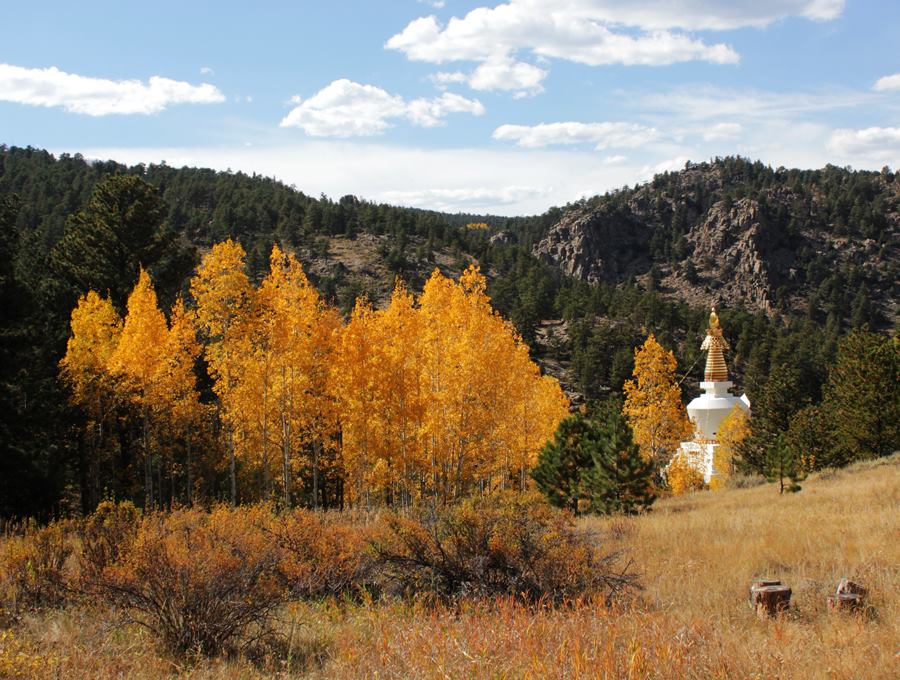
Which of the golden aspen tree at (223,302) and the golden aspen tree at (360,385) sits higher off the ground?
the golden aspen tree at (223,302)

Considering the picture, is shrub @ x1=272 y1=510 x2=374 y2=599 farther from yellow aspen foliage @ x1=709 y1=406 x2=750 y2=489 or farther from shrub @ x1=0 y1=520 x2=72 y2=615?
yellow aspen foliage @ x1=709 y1=406 x2=750 y2=489

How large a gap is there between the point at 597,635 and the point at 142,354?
688 inches

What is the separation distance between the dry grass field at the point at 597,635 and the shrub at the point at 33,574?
76 centimetres

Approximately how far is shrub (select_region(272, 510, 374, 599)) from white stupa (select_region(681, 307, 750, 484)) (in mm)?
30658

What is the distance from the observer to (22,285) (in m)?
16.9

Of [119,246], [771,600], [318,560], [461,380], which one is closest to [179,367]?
[461,380]

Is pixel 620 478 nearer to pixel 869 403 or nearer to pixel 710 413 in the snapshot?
pixel 869 403

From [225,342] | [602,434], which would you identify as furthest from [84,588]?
[602,434]

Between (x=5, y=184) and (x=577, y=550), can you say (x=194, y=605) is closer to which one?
(x=577, y=550)

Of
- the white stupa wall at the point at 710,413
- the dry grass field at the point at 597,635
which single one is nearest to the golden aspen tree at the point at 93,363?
the dry grass field at the point at 597,635

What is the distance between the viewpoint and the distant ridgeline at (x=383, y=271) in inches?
728

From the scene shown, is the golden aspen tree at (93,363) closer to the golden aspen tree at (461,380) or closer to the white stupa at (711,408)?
the golden aspen tree at (461,380)

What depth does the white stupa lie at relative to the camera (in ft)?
122

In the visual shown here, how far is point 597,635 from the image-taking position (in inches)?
218
